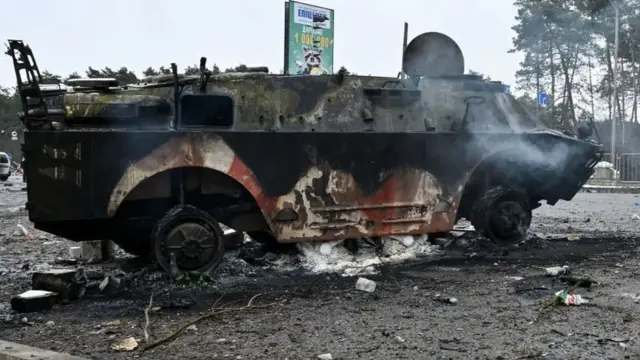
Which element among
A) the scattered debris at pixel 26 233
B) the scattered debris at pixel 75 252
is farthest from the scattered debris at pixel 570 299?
the scattered debris at pixel 26 233

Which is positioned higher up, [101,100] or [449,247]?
[101,100]

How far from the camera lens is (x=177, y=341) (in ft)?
16.6

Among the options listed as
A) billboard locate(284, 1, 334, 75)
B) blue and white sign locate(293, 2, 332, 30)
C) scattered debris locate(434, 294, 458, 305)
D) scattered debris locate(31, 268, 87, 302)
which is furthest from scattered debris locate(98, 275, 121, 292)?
blue and white sign locate(293, 2, 332, 30)

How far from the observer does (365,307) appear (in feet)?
19.8

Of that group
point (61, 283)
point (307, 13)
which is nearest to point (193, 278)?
point (61, 283)

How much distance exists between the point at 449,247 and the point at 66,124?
16.2 ft

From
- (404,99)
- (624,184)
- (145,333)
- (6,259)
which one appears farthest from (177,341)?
(624,184)

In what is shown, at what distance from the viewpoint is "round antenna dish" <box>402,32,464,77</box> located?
348 inches

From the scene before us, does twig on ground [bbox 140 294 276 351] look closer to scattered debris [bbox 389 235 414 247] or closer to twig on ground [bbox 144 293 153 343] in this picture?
twig on ground [bbox 144 293 153 343]

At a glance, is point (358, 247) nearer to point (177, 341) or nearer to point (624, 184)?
point (177, 341)

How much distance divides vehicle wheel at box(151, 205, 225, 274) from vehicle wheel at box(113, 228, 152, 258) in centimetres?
64

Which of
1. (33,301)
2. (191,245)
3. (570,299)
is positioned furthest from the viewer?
(191,245)

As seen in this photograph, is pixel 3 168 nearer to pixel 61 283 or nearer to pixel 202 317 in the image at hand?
pixel 61 283

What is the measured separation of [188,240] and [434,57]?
397 cm
